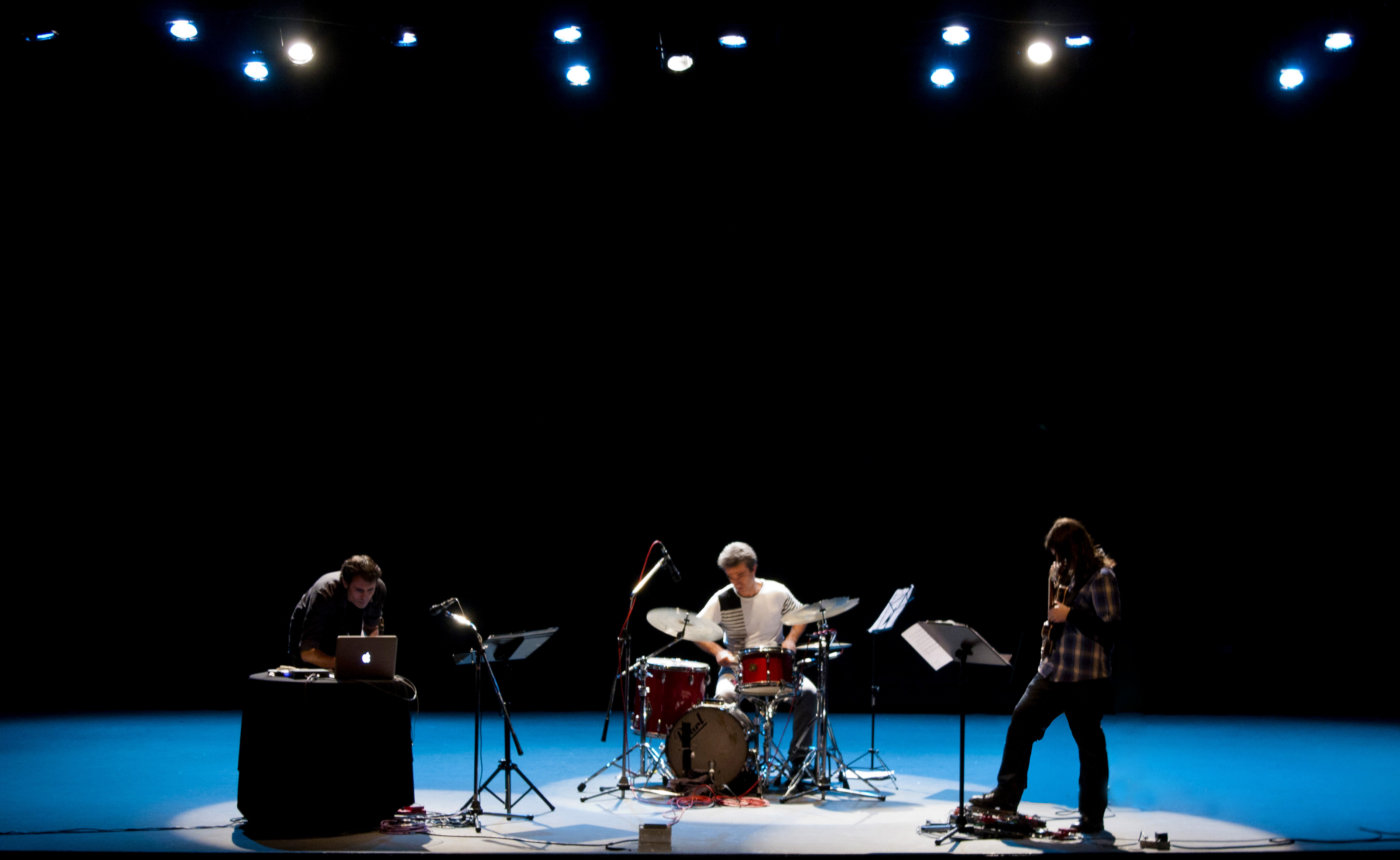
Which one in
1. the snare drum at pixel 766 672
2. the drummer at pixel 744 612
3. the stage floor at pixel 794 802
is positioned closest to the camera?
the stage floor at pixel 794 802

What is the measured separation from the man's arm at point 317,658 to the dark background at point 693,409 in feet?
13.7

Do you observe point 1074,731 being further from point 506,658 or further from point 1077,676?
point 506,658

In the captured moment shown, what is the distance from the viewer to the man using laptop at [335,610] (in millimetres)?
5195

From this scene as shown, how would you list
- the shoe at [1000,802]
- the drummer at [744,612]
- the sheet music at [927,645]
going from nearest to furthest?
the shoe at [1000,802] < the sheet music at [927,645] < the drummer at [744,612]

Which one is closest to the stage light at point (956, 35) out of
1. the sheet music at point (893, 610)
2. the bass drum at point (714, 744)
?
the sheet music at point (893, 610)

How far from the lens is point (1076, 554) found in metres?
4.83

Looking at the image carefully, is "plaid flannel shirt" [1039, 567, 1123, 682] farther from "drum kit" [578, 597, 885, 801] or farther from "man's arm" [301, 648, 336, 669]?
"man's arm" [301, 648, 336, 669]

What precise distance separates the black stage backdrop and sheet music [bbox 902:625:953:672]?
4368mm

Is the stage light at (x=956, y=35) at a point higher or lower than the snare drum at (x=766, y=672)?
higher

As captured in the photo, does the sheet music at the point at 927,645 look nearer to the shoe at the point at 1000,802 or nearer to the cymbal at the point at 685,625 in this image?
the shoe at the point at 1000,802

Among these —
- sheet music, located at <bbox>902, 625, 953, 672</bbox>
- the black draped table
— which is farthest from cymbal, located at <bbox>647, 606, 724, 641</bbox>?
the black draped table

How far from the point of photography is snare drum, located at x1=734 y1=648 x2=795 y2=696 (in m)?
5.55

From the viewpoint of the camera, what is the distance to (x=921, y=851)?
424 centimetres

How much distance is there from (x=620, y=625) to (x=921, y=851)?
5.53 meters
